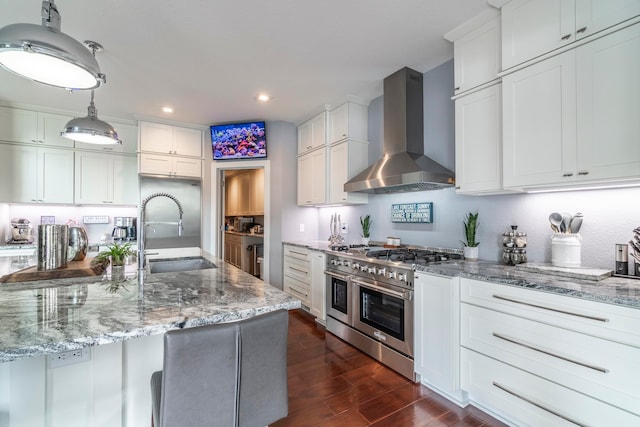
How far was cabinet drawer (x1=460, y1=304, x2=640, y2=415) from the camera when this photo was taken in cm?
128

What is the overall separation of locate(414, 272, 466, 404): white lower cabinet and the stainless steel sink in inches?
66.7

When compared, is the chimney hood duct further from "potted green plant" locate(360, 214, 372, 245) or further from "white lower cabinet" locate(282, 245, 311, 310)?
"white lower cabinet" locate(282, 245, 311, 310)

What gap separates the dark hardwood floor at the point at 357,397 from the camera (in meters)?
1.80

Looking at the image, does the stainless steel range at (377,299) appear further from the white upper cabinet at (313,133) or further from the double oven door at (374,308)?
the white upper cabinet at (313,133)

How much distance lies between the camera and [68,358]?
1.16 m

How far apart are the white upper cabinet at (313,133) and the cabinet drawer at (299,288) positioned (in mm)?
1926

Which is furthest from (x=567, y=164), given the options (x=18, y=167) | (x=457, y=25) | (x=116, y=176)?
(x=18, y=167)

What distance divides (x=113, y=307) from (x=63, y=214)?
14.5 feet

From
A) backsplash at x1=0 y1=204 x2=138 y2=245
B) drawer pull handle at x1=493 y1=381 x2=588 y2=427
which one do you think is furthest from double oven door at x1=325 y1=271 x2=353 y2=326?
backsplash at x1=0 y1=204 x2=138 y2=245

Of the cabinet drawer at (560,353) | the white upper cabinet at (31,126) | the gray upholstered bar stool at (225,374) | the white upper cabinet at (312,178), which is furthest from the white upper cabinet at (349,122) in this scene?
the white upper cabinet at (31,126)

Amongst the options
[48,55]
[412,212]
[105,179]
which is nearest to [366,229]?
[412,212]

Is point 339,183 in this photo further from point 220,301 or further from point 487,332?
point 220,301

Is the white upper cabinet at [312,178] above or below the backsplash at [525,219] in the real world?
above

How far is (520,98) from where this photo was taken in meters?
1.90
